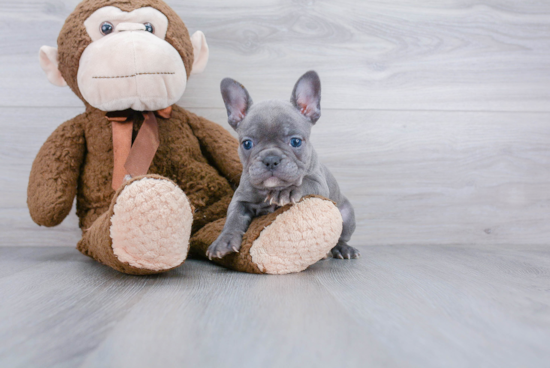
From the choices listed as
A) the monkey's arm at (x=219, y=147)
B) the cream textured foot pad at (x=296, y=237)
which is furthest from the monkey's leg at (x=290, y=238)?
Result: the monkey's arm at (x=219, y=147)

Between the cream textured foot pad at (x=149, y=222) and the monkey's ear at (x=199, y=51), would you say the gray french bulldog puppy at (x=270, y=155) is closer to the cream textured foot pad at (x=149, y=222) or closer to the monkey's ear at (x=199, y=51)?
the cream textured foot pad at (x=149, y=222)

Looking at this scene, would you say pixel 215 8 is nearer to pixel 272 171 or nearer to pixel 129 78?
pixel 129 78

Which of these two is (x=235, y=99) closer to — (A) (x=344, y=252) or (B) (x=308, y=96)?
(B) (x=308, y=96)

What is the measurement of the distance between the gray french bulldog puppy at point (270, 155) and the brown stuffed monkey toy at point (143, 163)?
0.06 m

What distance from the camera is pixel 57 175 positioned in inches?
50.1

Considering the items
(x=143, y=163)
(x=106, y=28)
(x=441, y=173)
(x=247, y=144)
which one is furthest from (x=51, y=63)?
(x=441, y=173)

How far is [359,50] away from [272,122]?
0.80 m

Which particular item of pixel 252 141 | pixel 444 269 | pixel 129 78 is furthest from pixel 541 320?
pixel 129 78

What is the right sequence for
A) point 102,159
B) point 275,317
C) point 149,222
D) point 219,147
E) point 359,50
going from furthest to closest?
1. point 359,50
2. point 219,147
3. point 102,159
4. point 149,222
5. point 275,317

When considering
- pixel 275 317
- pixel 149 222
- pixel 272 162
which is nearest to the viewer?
pixel 275 317

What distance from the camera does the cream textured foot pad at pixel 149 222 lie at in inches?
35.5

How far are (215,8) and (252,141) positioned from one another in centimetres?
79

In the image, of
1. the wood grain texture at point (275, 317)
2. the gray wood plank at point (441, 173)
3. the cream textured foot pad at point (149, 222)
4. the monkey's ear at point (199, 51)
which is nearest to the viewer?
the wood grain texture at point (275, 317)

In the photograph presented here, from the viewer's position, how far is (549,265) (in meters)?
1.31
